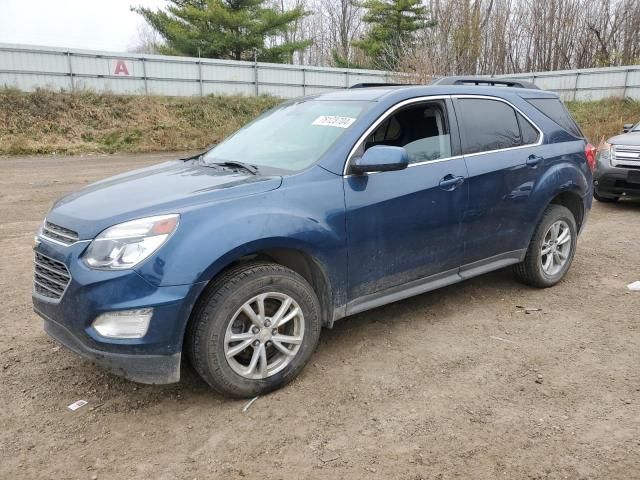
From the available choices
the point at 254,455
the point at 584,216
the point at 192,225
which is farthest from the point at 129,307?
the point at 584,216

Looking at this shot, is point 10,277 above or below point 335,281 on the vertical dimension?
below

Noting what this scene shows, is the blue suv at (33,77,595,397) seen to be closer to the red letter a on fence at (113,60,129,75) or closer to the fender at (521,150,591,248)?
the fender at (521,150,591,248)

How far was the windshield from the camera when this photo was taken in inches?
142

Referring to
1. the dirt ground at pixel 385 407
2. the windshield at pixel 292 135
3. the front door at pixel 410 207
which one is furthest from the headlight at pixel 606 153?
the windshield at pixel 292 135

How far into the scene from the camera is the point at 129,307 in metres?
2.70

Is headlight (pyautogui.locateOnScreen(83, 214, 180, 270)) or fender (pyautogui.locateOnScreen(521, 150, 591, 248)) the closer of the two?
headlight (pyautogui.locateOnScreen(83, 214, 180, 270))

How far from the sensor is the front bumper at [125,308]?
2703 millimetres

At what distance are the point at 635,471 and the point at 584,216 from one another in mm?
3172

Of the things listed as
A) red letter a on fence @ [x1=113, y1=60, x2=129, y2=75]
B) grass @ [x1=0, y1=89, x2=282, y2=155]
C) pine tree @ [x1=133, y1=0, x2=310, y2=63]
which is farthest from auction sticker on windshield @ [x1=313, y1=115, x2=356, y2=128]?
pine tree @ [x1=133, y1=0, x2=310, y2=63]

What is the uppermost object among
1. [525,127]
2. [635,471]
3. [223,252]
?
[525,127]

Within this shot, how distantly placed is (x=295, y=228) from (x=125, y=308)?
3.40ft

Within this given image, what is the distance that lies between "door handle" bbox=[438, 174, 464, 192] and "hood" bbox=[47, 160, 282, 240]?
128cm

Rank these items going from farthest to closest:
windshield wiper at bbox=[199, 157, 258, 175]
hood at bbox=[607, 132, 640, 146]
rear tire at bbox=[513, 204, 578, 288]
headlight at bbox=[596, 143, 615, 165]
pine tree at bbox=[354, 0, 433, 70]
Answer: pine tree at bbox=[354, 0, 433, 70]
headlight at bbox=[596, 143, 615, 165]
hood at bbox=[607, 132, 640, 146]
rear tire at bbox=[513, 204, 578, 288]
windshield wiper at bbox=[199, 157, 258, 175]

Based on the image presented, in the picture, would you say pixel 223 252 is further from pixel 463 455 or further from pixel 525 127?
pixel 525 127
